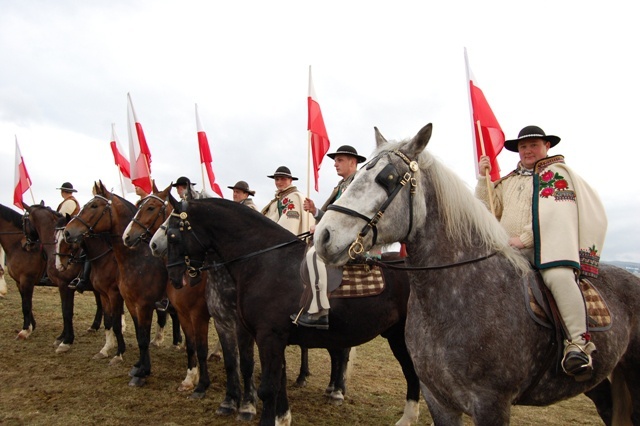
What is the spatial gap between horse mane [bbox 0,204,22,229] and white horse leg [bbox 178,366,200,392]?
6865 millimetres

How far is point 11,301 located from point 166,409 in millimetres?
10007

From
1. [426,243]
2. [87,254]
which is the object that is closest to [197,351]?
[87,254]

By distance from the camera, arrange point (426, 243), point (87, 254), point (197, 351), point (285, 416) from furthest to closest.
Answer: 1. point (87, 254)
2. point (197, 351)
3. point (285, 416)
4. point (426, 243)

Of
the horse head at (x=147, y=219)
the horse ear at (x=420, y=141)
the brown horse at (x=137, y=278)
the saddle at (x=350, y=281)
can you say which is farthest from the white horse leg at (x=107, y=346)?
the horse ear at (x=420, y=141)

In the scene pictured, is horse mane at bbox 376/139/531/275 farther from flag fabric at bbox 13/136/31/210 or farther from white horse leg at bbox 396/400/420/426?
flag fabric at bbox 13/136/31/210

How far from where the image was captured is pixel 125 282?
298 inches

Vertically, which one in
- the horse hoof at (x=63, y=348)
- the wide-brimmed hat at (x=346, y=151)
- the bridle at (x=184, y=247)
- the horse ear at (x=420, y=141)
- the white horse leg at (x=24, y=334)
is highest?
the wide-brimmed hat at (x=346, y=151)

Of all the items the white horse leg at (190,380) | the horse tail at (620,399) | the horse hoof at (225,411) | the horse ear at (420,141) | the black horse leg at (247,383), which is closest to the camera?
the horse ear at (420,141)

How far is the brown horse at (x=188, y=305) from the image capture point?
6855 millimetres

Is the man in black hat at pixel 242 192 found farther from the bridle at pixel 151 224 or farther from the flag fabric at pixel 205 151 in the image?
the bridle at pixel 151 224

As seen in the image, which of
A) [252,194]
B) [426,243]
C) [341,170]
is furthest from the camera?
[252,194]

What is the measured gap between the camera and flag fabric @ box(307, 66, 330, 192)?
296 inches

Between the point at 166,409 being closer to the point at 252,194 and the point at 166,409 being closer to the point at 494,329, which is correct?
the point at 252,194

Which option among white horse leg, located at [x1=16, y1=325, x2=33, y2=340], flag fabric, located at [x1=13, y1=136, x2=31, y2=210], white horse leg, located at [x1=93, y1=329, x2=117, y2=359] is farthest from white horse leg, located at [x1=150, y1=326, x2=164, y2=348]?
flag fabric, located at [x1=13, y1=136, x2=31, y2=210]
